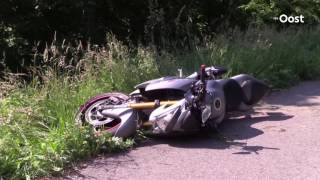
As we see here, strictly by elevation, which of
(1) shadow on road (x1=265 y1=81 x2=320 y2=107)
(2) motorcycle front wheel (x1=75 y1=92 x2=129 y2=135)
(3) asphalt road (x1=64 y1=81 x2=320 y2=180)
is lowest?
(3) asphalt road (x1=64 y1=81 x2=320 y2=180)

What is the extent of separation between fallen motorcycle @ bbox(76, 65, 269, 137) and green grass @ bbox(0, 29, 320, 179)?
0.27 m

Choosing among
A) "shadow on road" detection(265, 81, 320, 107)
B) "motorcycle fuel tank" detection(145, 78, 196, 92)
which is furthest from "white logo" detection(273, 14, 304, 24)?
"motorcycle fuel tank" detection(145, 78, 196, 92)

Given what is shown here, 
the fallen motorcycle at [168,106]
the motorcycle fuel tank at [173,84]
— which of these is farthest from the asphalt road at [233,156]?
the motorcycle fuel tank at [173,84]

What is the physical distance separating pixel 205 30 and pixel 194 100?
995cm

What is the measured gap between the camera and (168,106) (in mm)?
6895

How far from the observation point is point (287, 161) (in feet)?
20.0

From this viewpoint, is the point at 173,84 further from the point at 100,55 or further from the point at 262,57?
the point at 262,57

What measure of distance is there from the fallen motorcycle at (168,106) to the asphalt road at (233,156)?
22 centimetres

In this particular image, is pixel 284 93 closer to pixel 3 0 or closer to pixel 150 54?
pixel 150 54

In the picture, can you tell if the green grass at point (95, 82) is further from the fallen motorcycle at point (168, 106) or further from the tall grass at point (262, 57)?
the fallen motorcycle at point (168, 106)

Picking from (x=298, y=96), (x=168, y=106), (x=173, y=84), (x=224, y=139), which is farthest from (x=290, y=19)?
(x=168, y=106)

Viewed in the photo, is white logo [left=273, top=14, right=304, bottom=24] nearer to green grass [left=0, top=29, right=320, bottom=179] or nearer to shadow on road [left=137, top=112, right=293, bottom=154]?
green grass [left=0, top=29, right=320, bottom=179]

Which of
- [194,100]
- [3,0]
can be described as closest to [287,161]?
[194,100]

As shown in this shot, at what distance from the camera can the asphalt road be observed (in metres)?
5.76
